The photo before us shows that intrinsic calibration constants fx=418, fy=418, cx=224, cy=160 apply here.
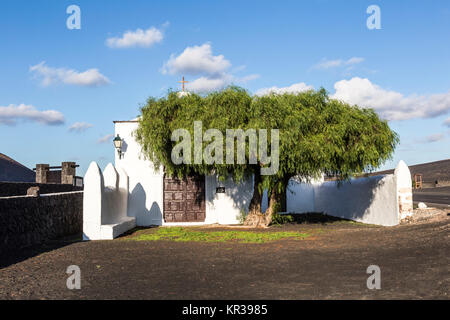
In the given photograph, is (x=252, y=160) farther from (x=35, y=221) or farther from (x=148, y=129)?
(x=35, y=221)

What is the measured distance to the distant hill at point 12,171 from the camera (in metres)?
42.7

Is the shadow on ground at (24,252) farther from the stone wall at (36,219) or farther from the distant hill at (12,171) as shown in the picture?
the distant hill at (12,171)

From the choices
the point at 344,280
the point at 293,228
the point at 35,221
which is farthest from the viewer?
the point at 293,228

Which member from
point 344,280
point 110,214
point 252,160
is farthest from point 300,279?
point 110,214

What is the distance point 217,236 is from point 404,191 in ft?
20.6

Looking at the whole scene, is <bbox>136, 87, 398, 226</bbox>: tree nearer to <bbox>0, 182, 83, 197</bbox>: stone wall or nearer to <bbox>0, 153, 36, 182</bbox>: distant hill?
<bbox>0, 182, 83, 197</bbox>: stone wall

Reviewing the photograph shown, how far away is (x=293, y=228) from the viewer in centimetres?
1504

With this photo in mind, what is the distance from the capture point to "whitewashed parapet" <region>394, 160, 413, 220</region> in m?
13.6

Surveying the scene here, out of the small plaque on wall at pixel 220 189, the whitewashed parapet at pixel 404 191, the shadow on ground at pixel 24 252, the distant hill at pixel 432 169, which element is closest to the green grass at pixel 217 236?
the shadow on ground at pixel 24 252

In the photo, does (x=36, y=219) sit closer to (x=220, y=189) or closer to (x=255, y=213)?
(x=220, y=189)

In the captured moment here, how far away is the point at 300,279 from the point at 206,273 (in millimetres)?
1656

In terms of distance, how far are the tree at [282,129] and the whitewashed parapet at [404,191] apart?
2.30 feet

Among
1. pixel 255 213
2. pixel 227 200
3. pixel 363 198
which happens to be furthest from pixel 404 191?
pixel 227 200

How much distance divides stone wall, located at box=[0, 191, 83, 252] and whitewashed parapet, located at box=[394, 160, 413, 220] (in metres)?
11.1
